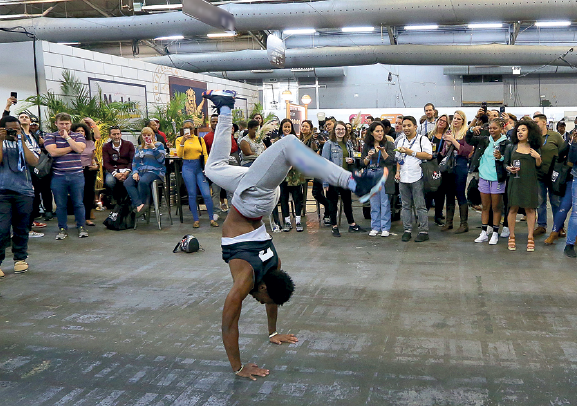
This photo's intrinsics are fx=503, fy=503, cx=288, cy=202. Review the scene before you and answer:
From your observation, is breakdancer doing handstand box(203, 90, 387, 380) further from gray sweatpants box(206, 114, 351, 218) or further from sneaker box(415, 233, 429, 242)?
sneaker box(415, 233, 429, 242)

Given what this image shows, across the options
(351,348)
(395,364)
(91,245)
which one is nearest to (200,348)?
(351,348)

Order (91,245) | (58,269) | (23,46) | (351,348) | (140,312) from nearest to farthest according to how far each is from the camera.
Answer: (351,348), (140,312), (58,269), (91,245), (23,46)

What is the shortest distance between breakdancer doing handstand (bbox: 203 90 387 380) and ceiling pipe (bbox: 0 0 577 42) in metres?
7.78

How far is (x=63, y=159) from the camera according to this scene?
20.4 ft

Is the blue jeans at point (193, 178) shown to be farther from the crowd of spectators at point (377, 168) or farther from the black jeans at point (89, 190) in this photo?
the black jeans at point (89, 190)

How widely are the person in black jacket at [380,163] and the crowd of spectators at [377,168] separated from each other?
13mm

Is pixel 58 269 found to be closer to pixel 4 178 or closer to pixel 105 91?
pixel 4 178

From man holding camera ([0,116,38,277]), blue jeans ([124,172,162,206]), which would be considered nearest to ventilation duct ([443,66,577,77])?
blue jeans ([124,172,162,206])

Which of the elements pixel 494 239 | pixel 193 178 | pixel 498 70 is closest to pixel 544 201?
pixel 494 239

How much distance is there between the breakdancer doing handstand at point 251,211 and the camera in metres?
2.47

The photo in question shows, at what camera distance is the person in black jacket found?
598 cm

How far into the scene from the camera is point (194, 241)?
549 cm

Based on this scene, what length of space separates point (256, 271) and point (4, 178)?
119 inches

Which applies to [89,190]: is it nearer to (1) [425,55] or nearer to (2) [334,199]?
(2) [334,199]
